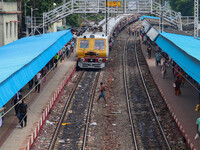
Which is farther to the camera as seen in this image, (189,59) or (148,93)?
(148,93)

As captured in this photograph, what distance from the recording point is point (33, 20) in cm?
4116

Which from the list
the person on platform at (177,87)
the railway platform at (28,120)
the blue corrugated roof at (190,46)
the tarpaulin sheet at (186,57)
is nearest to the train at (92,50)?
the railway platform at (28,120)

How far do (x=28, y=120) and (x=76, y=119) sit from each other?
249 centimetres

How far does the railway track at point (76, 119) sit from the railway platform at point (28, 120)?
1.03 metres

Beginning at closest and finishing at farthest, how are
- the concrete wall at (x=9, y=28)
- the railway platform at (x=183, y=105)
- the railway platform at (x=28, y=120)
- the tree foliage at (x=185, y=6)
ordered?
1. the railway platform at (x=28, y=120)
2. the railway platform at (x=183, y=105)
3. the concrete wall at (x=9, y=28)
4. the tree foliage at (x=185, y=6)

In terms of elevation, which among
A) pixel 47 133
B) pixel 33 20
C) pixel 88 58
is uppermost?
pixel 33 20

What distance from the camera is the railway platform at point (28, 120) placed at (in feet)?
48.0

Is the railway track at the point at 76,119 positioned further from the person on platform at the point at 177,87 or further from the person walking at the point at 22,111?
the person on platform at the point at 177,87

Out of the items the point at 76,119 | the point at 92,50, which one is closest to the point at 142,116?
the point at 76,119

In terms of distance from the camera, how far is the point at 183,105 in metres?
20.1

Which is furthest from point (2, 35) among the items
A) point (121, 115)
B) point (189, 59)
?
point (189, 59)

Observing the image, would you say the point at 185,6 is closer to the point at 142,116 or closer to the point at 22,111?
the point at 142,116

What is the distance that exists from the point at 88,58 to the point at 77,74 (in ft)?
4.87

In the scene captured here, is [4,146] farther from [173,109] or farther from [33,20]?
[33,20]
